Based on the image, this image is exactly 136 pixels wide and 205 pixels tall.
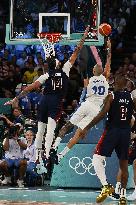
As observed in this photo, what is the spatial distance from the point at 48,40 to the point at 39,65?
6.00 m

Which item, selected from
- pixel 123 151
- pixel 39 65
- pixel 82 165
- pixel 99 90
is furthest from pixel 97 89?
pixel 39 65

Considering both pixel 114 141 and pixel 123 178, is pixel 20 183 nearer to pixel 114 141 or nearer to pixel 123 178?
pixel 123 178

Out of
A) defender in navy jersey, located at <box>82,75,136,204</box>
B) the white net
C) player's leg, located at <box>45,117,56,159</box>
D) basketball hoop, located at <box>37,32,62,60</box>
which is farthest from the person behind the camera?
basketball hoop, located at <box>37,32,62,60</box>

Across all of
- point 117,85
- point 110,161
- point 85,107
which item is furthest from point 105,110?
point 110,161

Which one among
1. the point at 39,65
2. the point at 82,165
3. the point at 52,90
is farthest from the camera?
the point at 39,65

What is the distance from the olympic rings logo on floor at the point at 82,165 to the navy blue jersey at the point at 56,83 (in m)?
3.26

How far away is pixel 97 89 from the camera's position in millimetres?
17094

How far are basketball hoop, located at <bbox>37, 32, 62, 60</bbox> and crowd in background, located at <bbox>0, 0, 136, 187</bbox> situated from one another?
1.40 metres

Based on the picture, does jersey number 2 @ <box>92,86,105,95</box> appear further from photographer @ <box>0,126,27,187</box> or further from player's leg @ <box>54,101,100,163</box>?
photographer @ <box>0,126,27,187</box>

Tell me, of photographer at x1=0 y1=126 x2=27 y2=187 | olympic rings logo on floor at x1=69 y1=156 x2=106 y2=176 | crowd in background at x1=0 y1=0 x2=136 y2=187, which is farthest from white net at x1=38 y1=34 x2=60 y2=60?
olympic rings logo on floor at x1=69 y1=156 x2=106 y2=176

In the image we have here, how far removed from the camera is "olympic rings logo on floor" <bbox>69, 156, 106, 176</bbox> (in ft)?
59.1

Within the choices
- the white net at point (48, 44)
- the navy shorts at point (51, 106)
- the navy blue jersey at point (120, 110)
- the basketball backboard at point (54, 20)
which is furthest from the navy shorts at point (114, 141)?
the basketball backboard at point (54, 20)

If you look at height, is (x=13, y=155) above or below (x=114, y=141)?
below

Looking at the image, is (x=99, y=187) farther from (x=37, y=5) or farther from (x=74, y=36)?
(x=37, y=5)
